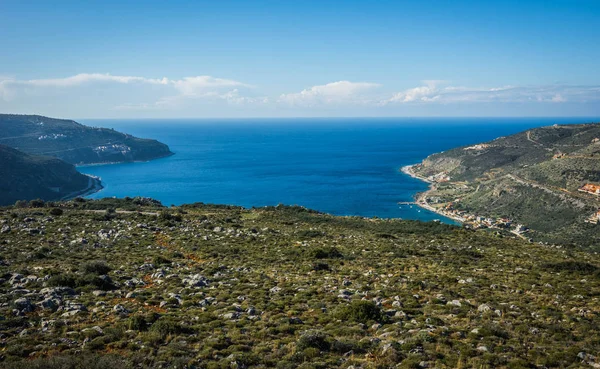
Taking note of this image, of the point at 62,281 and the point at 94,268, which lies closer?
the point at 62,281

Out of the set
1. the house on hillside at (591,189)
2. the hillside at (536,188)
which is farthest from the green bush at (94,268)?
the house on hillside at (591,189)

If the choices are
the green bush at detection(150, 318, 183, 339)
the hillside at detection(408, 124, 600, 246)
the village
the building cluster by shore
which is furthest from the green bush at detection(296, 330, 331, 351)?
the village

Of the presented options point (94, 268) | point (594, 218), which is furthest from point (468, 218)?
point (94, 268)

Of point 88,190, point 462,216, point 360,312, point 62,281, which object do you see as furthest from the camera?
point 88,190

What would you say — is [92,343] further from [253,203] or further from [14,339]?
[253,203]

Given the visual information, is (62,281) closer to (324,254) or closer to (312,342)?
(312,342)

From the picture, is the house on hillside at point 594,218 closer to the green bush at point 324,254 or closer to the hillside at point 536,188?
the hillside at point 536,188

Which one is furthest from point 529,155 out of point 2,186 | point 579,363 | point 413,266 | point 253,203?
point 2,186
